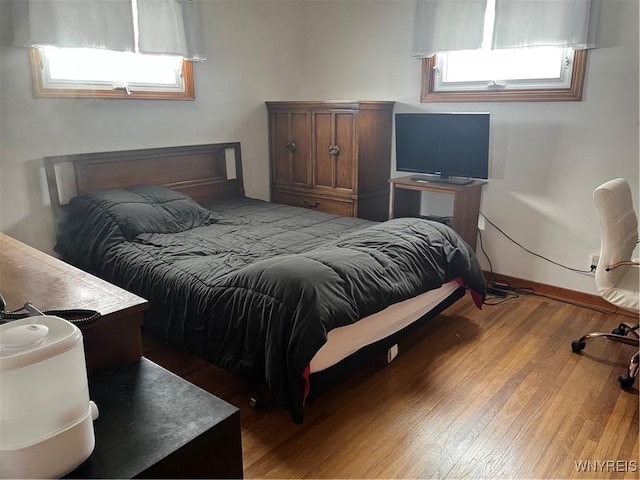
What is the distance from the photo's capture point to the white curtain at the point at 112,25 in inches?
112

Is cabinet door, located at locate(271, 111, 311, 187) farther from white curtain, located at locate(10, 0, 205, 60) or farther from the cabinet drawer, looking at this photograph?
white curtain, located at locate(10, 0, 205, 60)

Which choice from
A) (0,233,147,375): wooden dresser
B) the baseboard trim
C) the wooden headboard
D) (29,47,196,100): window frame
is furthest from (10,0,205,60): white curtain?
the baseboard trim

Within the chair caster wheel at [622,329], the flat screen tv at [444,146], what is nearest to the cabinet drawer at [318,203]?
the flat screen tv at [444,146]

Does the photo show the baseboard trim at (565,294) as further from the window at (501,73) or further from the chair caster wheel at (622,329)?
the window at (501,73)

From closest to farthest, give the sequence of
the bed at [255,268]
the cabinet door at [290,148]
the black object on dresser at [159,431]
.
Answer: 1. the black object on dresser at [159,431]
2. the bed at [255,268]
3. the cabinet door at [290,148]

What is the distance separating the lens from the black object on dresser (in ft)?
2.88

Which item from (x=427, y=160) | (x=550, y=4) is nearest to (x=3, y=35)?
(x=427, y=160)

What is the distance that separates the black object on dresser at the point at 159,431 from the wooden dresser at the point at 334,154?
3035 mm

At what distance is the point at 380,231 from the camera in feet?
8.92

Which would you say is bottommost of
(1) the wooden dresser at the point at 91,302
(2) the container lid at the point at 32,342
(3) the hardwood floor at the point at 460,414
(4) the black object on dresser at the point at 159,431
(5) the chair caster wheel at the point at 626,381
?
(3) the hardwood floor at the point at 460,414

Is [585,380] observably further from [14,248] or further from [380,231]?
[14,248]

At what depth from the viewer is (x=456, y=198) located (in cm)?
344

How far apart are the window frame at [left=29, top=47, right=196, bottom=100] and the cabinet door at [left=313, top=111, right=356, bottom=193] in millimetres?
1086

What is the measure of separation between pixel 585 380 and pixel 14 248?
269cm
